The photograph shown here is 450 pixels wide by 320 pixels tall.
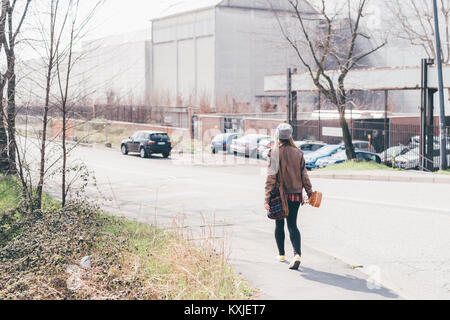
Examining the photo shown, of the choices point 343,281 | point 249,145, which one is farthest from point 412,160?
point 343,281

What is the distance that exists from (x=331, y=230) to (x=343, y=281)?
3477mm

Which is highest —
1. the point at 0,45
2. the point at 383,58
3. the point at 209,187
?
the point at 383,58

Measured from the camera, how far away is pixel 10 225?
30.1 ft

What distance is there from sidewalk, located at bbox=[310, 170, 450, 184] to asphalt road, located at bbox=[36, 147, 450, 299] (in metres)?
1.77

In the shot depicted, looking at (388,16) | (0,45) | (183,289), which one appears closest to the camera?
(183,289)

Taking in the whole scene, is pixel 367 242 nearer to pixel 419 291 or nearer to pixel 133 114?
pixel 419 291

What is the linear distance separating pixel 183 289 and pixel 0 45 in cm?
810

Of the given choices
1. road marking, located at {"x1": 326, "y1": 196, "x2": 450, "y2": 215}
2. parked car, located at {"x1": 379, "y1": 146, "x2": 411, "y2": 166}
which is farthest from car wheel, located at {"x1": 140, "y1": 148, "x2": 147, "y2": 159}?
road marking, located at {"x1": 326, "y1": 196, "x2": 450, "y2": 215}

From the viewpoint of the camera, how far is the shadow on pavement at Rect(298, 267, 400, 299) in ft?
20.6

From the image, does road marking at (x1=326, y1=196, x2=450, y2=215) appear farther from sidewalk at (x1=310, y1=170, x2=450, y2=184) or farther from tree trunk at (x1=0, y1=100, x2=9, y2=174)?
tree trunk at (x1=0, y1=100, x2=9, y2=174)

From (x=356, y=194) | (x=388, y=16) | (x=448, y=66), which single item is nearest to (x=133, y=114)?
(x=388, y=16)

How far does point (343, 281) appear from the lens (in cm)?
673

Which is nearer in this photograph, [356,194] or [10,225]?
[10,225]

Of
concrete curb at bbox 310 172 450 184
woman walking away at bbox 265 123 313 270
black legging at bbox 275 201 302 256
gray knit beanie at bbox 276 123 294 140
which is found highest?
gray knit beanie at bbox 276 123 294 140
